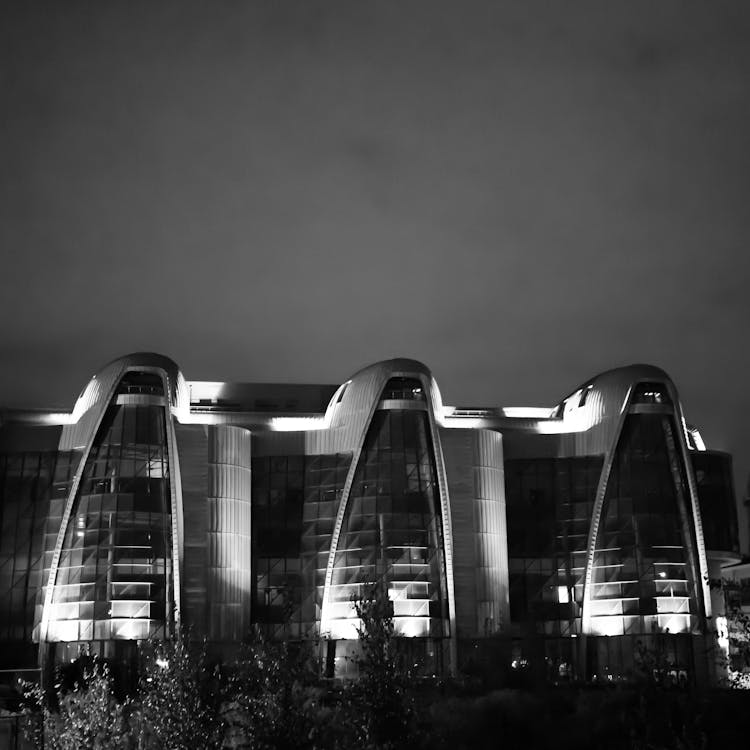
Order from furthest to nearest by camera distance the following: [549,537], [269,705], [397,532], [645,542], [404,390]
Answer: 1. [549,537]
2. [404,390]
3. [645,542]
4. [397,532]
5. [269,705]

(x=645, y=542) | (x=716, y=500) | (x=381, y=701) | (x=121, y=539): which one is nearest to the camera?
(x=381, y=701)

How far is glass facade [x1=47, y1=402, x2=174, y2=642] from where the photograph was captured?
82312 millimetres

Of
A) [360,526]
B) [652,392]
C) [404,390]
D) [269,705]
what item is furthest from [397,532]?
[269,705]

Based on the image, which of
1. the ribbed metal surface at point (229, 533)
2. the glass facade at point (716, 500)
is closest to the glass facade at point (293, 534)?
the ribbed metal surface at point (229, 533)

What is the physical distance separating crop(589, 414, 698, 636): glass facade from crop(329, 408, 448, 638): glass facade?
42.3 feet

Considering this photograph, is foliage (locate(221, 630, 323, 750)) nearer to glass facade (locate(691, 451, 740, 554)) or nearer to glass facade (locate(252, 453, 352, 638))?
glass facade (locate(252, 453, 352, 638))

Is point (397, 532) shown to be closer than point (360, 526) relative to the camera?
Yes

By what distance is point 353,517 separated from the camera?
289 feet

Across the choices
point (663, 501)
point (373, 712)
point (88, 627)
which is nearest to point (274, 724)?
point (373, 712)

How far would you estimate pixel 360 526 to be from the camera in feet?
287

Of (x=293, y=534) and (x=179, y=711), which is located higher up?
(x=293, y=534)

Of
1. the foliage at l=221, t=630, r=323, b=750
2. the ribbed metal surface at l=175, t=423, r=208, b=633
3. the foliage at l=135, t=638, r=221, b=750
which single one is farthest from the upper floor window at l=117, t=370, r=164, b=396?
the foliage at l=135, t=638, r=221, b=750

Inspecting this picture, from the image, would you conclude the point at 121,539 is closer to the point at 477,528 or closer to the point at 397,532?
the point at 397,532

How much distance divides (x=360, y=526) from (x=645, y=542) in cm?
2132
